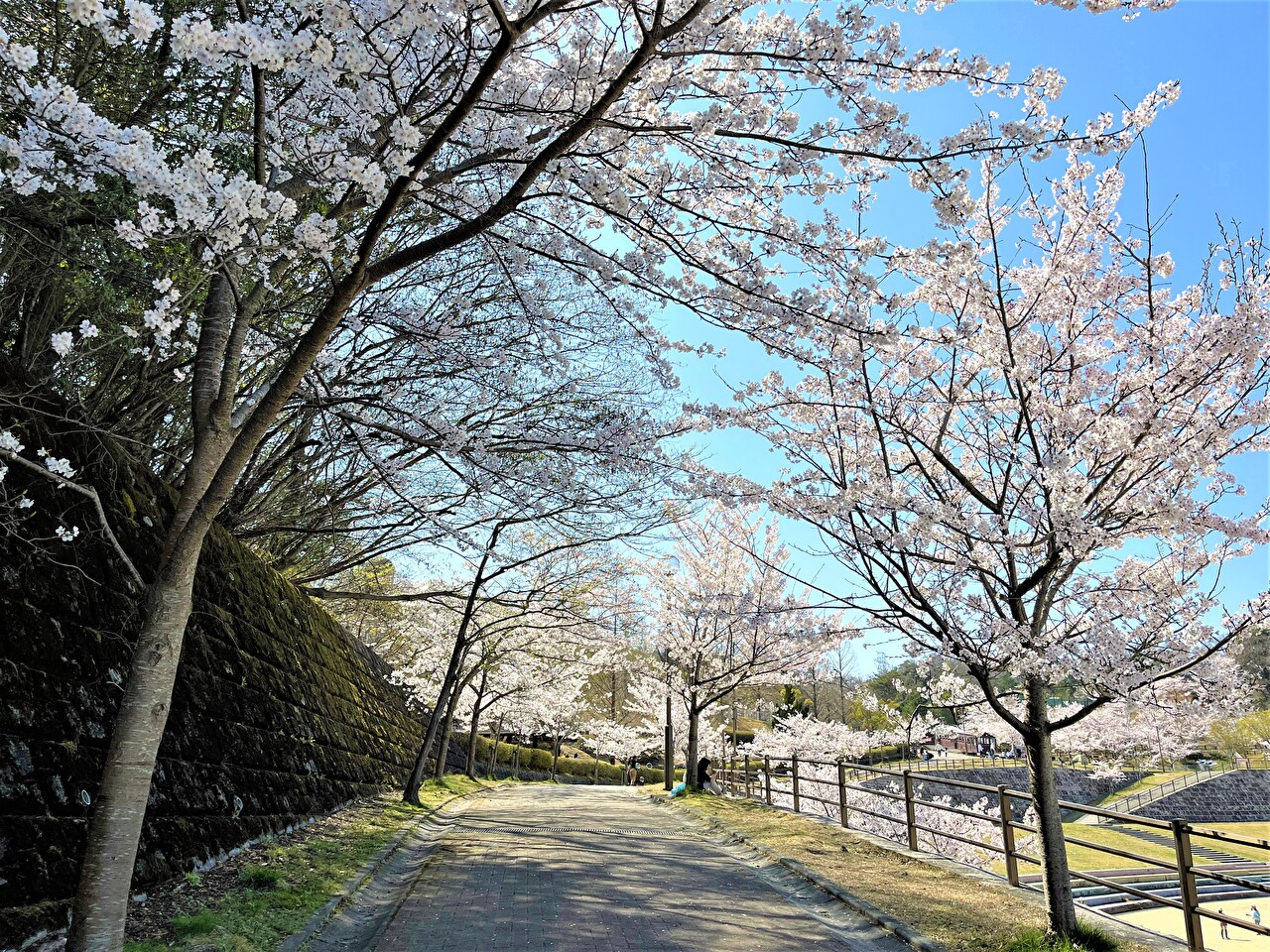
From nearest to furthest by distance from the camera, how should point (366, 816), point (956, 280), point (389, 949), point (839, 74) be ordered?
point (839, 74) < point (389, 949) < point (956, 280) < point (366, 816)

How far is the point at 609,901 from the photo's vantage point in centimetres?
662

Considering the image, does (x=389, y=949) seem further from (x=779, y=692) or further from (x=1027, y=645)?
(x=779, y=692)

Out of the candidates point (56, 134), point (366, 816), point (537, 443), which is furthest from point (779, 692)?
point (56, 134)

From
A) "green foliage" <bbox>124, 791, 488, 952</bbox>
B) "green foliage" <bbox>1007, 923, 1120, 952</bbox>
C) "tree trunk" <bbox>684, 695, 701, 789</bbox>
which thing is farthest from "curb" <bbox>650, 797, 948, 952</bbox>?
"tree trunk" <bbox>684, 695, 701, 789</bbox>

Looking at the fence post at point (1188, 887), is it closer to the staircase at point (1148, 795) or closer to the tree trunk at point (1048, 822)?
the tree trunk at point (1048, 822)

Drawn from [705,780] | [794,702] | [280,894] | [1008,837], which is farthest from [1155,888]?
[794,702]

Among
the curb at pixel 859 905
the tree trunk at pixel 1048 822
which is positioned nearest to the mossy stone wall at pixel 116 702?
the curb at pixel 859 905

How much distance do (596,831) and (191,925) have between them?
7.74 m

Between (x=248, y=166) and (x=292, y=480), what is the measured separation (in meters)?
5.97

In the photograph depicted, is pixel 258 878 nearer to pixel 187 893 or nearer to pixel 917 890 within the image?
pixel 187 893

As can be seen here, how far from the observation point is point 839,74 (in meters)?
4.35

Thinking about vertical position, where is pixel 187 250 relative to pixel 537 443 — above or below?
above

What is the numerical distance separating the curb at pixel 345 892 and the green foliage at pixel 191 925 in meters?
0.44

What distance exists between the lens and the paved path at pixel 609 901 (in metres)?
5.42
